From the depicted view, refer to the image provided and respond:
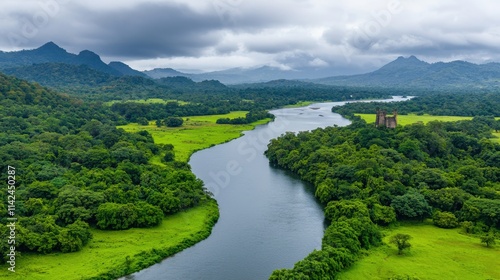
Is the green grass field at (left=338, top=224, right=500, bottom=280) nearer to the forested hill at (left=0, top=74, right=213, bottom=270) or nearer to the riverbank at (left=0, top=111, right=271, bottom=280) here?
the riverbank at (left=0, top=111, right=271, bottom=280)

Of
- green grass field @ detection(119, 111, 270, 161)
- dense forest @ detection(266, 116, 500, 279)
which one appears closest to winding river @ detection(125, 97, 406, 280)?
dense forest @ detection(266, 116, 500, 279)

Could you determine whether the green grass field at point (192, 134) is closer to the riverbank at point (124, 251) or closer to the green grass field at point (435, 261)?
the riverbank at point (124, 251)

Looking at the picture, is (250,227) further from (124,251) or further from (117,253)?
(117,253)

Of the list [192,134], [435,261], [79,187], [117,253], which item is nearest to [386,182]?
[435,261]

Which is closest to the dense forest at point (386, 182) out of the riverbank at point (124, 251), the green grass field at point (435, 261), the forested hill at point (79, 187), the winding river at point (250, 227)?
the green grass field at point (435, 261)

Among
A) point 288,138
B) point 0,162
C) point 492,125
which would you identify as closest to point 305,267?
point 0,162

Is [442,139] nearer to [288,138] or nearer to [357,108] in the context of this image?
[288,138]

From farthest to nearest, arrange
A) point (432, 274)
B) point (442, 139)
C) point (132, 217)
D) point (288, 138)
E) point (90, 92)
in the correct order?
point (90, 92) → point (288, 138) → point (442, 139) → point (132, 217) → point (432, 274)
